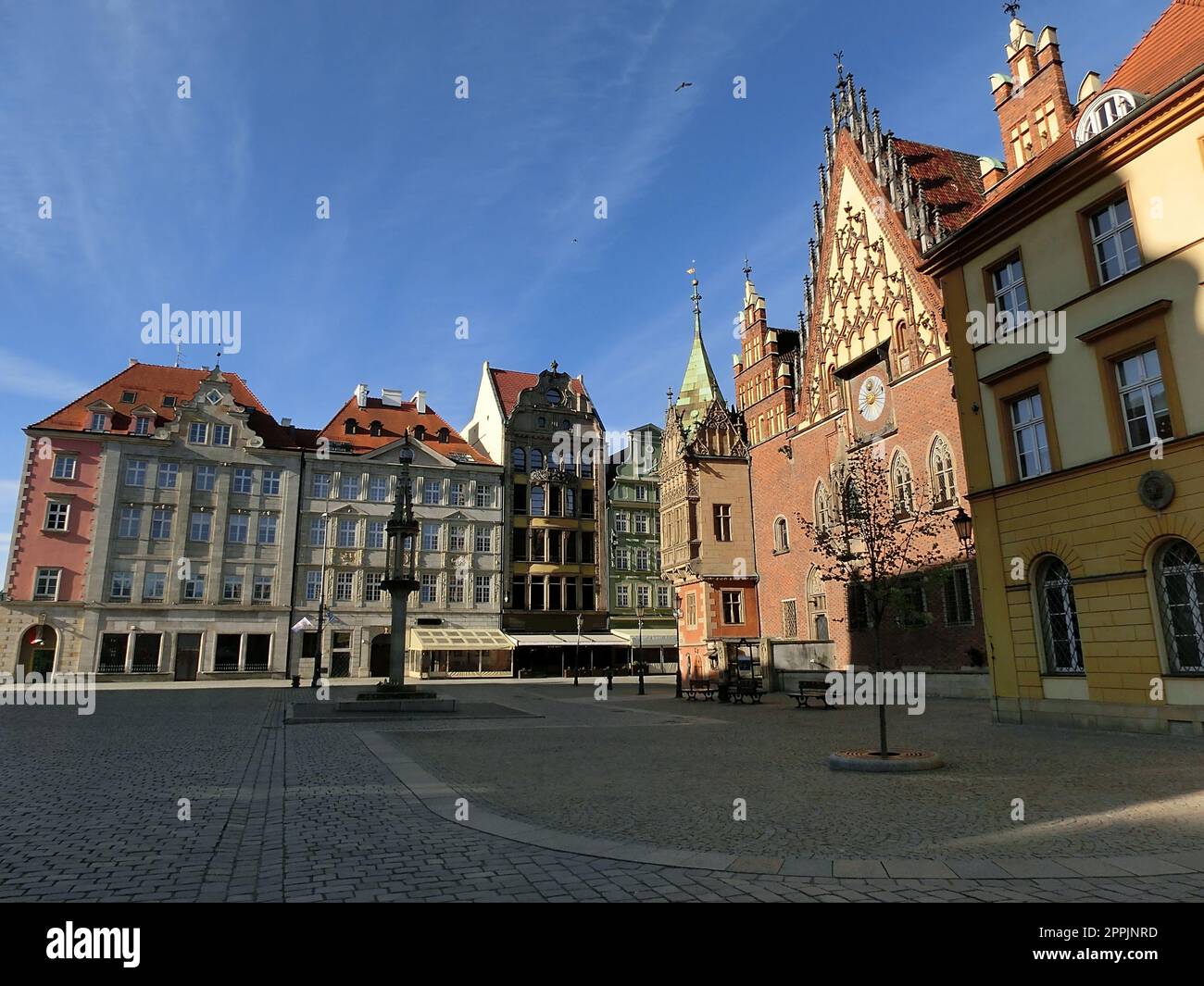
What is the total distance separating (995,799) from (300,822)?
735 centimetres

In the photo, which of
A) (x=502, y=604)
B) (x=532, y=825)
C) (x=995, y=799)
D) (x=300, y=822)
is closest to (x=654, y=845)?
(x=532, y=825)

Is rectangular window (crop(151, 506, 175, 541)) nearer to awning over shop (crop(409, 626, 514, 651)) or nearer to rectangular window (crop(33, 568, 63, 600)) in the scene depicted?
rectangular window (crop(33, 568, 63, 600))

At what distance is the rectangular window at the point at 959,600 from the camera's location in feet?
83.1

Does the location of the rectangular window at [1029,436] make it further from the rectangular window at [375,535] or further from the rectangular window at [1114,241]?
the rectangular window at [375,535]

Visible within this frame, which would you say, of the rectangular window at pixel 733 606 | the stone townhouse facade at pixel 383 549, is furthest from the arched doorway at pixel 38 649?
the rectangular window at pixel 733 606

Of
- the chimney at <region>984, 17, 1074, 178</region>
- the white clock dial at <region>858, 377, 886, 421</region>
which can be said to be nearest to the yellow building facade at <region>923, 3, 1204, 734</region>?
the chimney at <region>984, 17, 1074, 178</region>

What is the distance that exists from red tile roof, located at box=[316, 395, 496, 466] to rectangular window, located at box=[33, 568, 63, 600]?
17.7 m

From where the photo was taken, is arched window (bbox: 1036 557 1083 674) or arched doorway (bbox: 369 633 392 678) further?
arched doorway (bbox: 369 633 392 678)

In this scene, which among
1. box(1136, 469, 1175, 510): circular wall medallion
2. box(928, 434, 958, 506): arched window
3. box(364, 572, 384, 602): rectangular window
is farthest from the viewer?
box(364, 572, 384, 602): rectangular window

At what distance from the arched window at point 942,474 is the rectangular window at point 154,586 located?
44.5 meters

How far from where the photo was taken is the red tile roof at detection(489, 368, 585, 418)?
60312 millimetres
